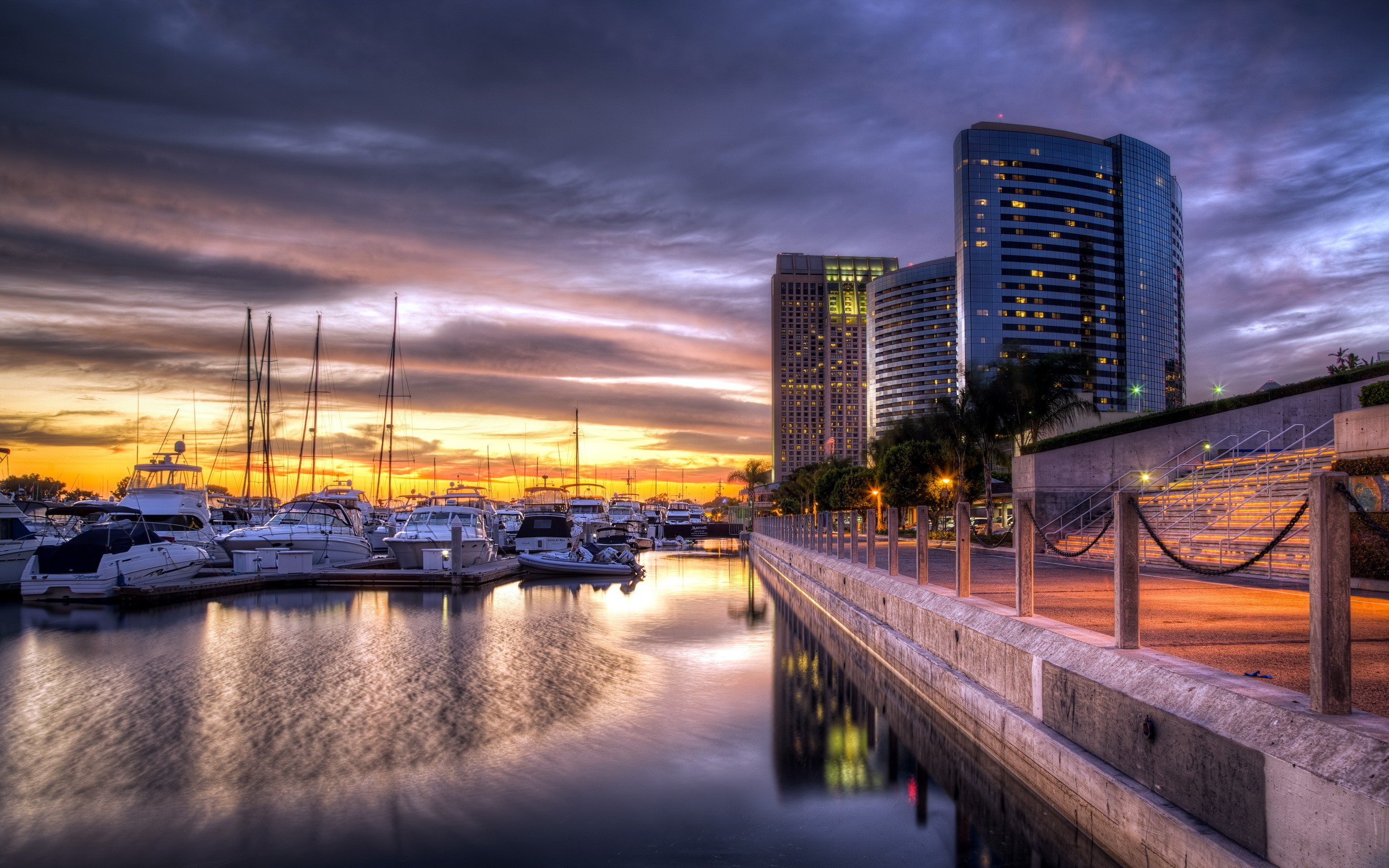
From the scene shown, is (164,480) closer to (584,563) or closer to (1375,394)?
(584,563)

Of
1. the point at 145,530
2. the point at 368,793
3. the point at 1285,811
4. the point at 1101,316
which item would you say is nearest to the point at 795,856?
the point at 1285,811

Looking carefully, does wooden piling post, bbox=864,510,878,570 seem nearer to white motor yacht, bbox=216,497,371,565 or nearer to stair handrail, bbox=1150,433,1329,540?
stair handrail, bbox=1150,433,1329,540

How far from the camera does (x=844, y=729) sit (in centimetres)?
1321

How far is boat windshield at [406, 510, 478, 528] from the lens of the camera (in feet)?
141

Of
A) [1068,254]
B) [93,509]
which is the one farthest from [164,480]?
[1068,254]

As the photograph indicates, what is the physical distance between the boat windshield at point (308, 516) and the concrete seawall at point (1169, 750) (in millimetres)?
36883

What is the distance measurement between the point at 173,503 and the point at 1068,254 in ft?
527

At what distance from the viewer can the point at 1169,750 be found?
654 centimetres

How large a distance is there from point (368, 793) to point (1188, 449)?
29680 mm

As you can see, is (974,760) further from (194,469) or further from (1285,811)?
(194,469)

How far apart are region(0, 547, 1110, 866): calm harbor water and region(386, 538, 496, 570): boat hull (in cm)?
1761

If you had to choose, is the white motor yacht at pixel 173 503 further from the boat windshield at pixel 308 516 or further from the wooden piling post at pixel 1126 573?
the wooden piling post at pixel 1126 573

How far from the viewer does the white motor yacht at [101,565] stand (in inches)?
1118

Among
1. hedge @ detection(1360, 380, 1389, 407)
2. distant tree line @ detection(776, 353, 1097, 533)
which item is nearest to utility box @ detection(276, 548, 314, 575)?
distant tree line @ detection(776, 353, 1097, 533)
